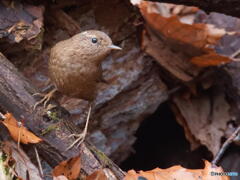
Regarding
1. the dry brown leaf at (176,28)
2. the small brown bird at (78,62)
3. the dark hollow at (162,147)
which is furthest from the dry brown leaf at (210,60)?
the small brown bird at (78,62)

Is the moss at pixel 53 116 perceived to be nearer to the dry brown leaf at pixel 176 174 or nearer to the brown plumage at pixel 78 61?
the brown plumage at pixel 78 61

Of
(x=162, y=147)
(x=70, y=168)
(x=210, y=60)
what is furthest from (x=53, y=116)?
(x=162, y=147)

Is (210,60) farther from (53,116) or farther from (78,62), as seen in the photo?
(53,116)

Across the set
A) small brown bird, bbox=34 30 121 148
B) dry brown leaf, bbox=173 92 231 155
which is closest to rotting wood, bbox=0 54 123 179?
small brown bird, bbox=34 30 121 148

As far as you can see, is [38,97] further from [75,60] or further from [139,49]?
[139,49]

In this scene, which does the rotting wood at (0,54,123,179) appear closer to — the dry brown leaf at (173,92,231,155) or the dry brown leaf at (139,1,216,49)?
the dry brown leaf at (139,1,216,49)

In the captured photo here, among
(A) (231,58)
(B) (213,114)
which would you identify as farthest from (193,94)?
(A) (231,58)

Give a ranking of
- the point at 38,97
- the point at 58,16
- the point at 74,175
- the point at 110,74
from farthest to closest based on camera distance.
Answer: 1. the point at 110,74
2. the point at 58,16
3. the point at 38,97
4. the point at 74,175
